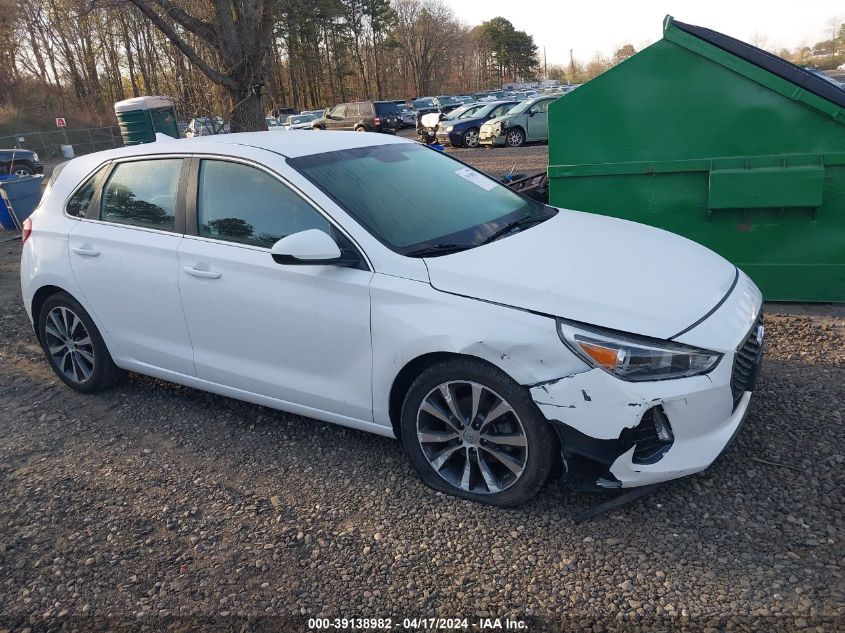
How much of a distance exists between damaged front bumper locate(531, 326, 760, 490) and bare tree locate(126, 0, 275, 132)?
8827 mm

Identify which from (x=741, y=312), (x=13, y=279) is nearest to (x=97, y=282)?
(x=741, y=312)

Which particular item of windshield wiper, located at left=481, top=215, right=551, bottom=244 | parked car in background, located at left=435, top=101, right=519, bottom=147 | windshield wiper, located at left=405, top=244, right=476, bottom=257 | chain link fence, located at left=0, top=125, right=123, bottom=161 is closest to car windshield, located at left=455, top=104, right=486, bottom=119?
parked car in background, located at left=435, top=101, right=519, bottom=147

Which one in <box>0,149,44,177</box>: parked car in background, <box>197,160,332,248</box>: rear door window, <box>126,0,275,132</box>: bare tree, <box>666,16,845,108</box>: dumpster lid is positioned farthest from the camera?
<box>0,149,44,177</box>: parked car in background

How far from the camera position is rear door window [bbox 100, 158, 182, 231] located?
3900 millimetres

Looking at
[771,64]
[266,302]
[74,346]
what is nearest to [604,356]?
[266,302]

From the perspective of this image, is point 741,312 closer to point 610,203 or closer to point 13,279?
point 610,203

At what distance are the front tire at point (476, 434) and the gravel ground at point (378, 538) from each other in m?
0.12

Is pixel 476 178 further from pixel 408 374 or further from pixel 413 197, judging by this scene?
pixel 408 374

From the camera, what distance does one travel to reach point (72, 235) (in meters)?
4.29

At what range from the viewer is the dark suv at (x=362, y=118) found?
30625 mm

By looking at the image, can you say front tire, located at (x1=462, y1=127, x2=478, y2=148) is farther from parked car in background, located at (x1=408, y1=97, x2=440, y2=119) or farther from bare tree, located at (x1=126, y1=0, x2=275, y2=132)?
parked car in background, located at (x1=408, y1=97, x2=440, y2=119)

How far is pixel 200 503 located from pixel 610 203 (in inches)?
152

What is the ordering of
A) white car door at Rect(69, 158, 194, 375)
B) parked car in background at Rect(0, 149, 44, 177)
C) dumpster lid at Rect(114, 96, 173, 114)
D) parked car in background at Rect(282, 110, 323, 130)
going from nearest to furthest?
white car door at Rect(69, 158, 194, 375) → dumpster lid at Rect(114, 96, 173, 114) → parked car in background at Rect(0, 149, 44, 177) → parked car in background at Rect(282, 110, 323, 130)

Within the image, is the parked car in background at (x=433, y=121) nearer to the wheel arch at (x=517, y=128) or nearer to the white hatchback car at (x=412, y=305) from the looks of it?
the wheel arch at (x=517, y=128)
